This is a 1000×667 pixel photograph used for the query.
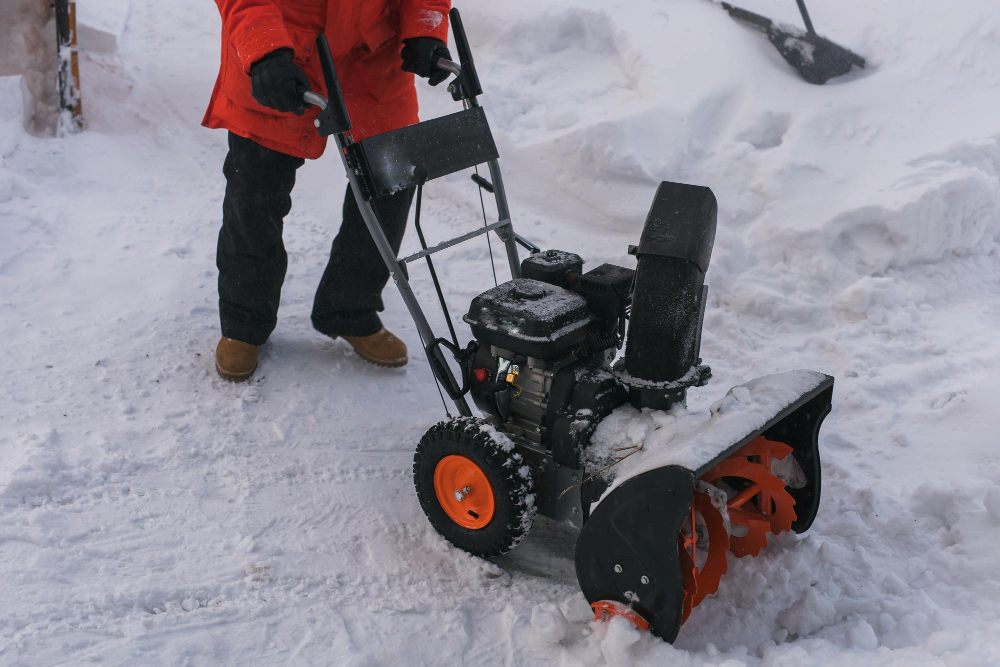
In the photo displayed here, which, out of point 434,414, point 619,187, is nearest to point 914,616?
A: point 434,414

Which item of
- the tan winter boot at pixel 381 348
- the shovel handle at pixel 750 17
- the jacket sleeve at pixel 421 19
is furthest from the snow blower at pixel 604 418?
the shovel handle at pixel 750 17

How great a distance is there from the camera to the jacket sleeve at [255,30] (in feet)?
7.77

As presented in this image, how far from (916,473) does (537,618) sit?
138 centimetres

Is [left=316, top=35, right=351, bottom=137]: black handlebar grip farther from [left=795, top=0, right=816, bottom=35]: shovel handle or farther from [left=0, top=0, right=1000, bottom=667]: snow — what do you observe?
[left=795, top=0, right=816, bottom=35]: shovel handle

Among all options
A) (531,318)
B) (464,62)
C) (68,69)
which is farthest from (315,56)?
(68,69)

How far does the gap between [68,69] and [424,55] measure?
9.26 ft

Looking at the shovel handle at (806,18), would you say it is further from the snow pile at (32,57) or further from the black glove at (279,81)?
the snow pile at (32,57)

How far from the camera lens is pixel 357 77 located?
9.25 feet

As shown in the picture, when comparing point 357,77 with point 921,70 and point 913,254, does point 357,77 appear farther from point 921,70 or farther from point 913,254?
point 921,70

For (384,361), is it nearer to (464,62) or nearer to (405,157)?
(405,157)

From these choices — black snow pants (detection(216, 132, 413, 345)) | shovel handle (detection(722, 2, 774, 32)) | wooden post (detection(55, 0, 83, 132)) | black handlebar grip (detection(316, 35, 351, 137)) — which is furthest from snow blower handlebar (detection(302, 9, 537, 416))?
shovel handle (detection(722, 2, 774, 32))

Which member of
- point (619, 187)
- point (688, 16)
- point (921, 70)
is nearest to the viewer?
point (619, 187)

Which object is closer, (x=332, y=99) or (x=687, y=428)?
(x=687, y=428)

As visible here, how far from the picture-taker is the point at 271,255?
3008 mm
